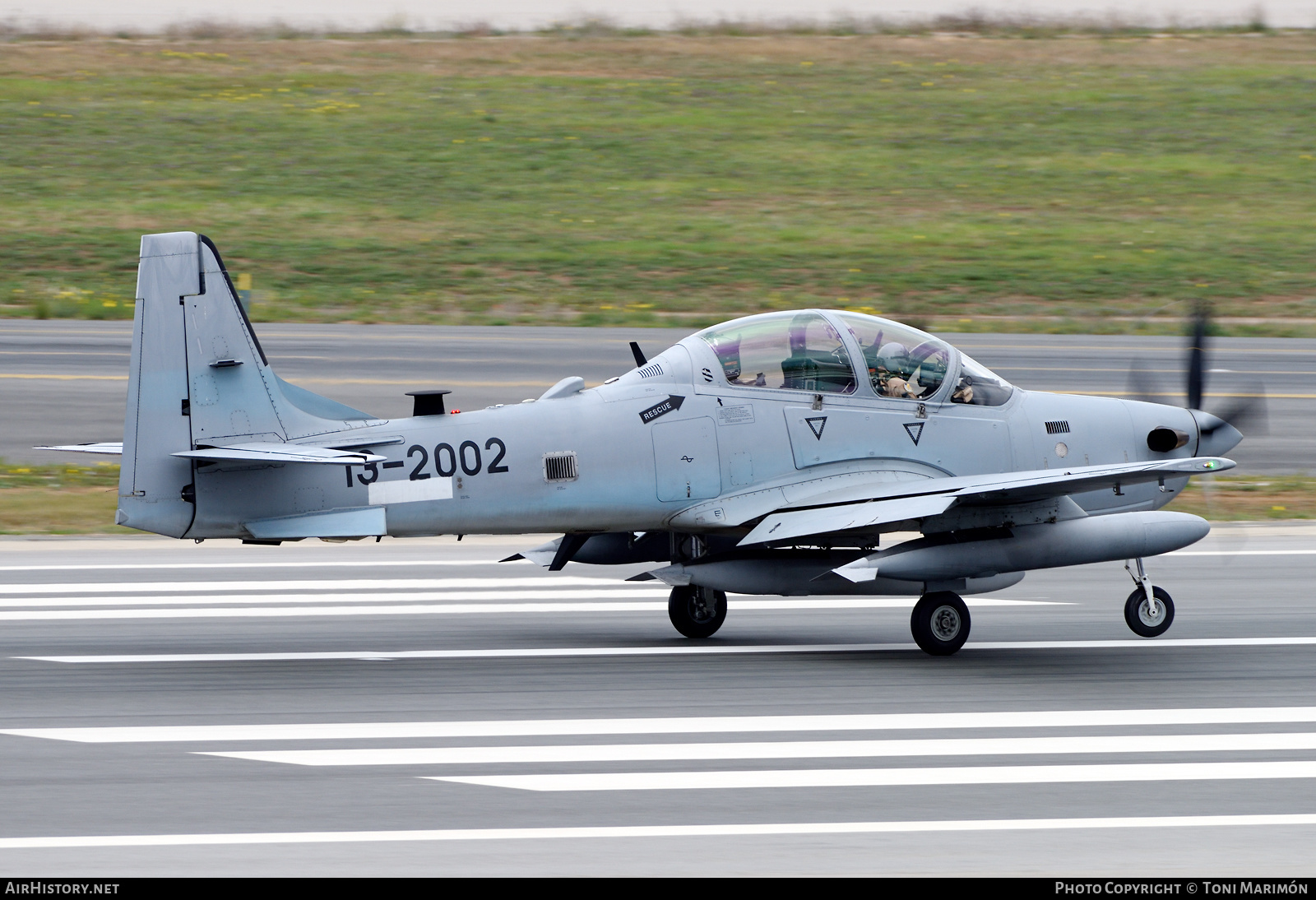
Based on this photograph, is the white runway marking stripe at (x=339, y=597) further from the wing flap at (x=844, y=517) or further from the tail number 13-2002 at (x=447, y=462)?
the tail number 13-2002 at (x=447, y=462)

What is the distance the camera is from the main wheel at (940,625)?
A: 11.9 metres

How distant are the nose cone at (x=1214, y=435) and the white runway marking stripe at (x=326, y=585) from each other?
17.8 feet

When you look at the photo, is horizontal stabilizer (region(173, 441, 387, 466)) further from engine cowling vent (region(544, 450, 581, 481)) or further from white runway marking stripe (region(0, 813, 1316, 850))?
white runway marking stripe (region(0, 813, 1316, 850))

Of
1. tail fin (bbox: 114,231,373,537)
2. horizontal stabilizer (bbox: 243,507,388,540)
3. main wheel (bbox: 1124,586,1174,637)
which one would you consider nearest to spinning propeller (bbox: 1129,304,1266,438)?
main wheel (bbox: 1124,586,1174,637)

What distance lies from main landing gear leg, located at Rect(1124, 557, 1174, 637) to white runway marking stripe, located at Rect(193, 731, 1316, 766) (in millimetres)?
2760

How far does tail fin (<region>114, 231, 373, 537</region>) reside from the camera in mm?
11000

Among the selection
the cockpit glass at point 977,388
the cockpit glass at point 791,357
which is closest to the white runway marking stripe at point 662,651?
the cockpit glass at point 977,388

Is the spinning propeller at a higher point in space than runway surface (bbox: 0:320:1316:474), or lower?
lower

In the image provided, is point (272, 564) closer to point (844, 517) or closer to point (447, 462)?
point (447, 462)

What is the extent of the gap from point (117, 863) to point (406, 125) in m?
41.3

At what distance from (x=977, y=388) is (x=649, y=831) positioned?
613cm

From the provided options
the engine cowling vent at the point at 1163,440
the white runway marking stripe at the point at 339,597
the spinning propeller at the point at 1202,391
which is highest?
the spinning propeller at the point at 1202,391

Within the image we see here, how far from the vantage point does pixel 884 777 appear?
340 inches

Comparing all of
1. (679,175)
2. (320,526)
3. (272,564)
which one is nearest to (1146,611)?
(320,526)
